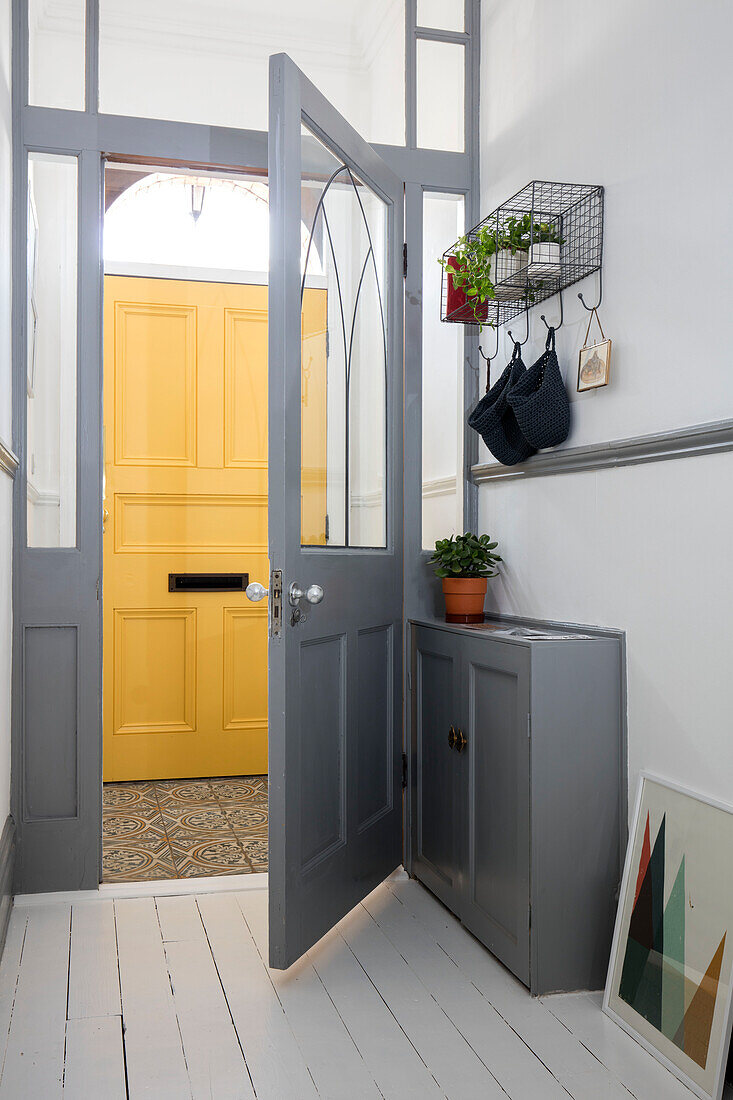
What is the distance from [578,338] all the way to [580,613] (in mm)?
665

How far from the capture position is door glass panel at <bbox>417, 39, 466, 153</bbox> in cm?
290

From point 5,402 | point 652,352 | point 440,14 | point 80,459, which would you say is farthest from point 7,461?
point 440,14

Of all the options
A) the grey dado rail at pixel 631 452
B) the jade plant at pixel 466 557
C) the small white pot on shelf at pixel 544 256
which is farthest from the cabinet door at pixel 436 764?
the small white pot on shelf at pixel 544 256

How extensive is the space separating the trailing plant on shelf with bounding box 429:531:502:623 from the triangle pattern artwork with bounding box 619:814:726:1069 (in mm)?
874

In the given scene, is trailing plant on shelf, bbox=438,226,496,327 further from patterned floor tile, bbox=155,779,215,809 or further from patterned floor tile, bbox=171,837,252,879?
patterned floor tile, bbox=155,779,215,809

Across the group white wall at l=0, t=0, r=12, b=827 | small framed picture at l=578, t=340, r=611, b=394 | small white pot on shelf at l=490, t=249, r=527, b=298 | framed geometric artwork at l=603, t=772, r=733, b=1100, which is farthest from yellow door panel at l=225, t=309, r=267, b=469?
framed geometric artwork at l=603, t=772, r=733, b=1100

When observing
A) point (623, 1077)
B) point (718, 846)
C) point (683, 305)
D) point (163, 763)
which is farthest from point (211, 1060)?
point (163, 763)

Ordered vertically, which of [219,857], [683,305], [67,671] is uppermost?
[683,305]

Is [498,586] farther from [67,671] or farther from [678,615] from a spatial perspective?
[67,671]

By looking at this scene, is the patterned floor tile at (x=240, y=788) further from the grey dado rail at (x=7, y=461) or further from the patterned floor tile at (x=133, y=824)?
the grey dado rail at (x=7, y=461)

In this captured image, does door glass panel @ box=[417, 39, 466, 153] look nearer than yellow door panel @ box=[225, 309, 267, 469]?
Yes

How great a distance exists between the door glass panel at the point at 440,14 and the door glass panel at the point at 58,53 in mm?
997

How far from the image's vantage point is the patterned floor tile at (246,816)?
3.36m

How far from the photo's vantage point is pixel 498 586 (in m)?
2.77
